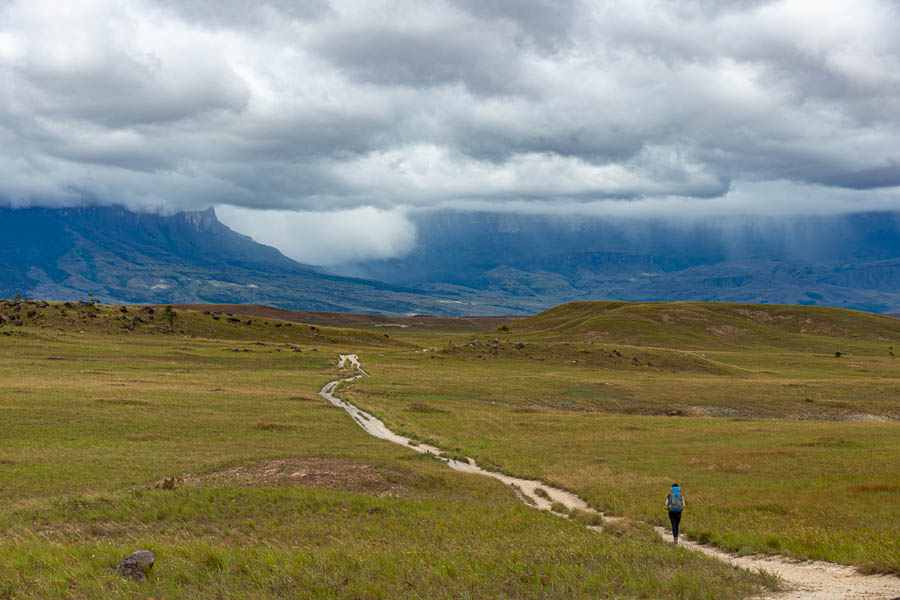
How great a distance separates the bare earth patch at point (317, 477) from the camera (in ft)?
111

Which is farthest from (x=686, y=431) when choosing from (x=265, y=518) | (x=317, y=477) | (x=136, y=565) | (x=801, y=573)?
(x=136, y=565)

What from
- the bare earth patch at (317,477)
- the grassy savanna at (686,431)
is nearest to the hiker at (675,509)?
the grassy savanna at (686,431)

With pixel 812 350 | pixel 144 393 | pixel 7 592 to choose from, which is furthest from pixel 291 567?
pixel 812 350

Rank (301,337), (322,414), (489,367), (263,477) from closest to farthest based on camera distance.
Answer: (263,477)
(322,414)
(489,367)
(301,337)

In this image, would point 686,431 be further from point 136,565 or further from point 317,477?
point 136,565

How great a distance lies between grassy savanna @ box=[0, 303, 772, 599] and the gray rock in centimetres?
35

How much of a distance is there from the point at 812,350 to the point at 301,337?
482ft

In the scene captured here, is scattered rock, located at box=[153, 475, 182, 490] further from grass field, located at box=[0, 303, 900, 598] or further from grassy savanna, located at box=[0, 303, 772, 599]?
grassy savanna, located at box=[0, 303, 772, 599]

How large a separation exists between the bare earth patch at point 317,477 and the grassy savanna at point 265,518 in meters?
0.16

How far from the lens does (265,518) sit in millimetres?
27188

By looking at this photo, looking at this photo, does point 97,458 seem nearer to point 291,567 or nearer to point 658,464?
point 291,567

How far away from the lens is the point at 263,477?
35.3m

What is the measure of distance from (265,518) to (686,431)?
46.6 meters

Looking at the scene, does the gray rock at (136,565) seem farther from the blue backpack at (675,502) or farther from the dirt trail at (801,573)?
the blue backpack at (675,502)
